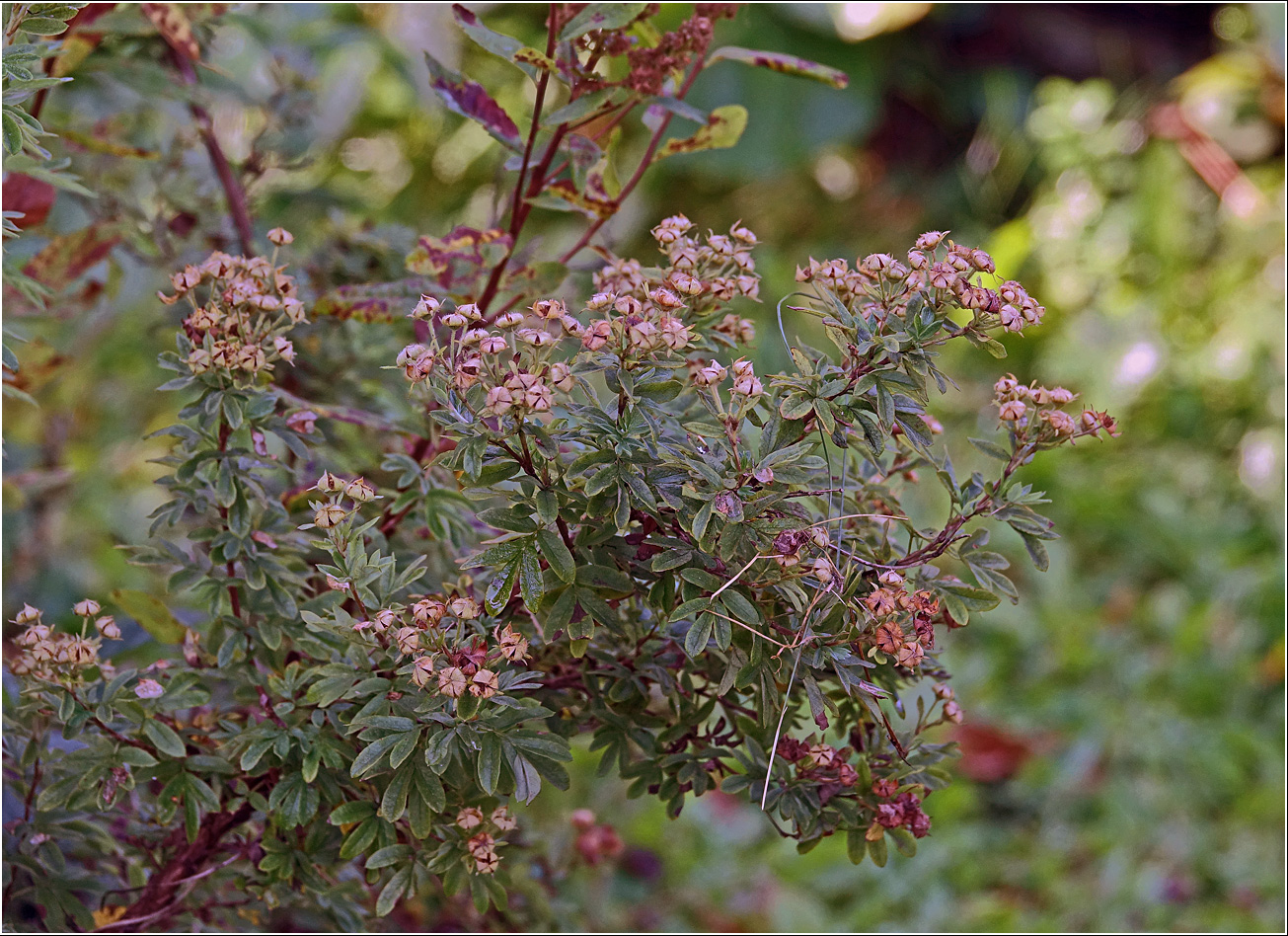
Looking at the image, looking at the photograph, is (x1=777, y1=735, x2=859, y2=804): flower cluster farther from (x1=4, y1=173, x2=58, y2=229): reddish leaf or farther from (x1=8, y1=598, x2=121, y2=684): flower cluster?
(x1=4, y1=173, x2=58, y2=229): reddish leaf

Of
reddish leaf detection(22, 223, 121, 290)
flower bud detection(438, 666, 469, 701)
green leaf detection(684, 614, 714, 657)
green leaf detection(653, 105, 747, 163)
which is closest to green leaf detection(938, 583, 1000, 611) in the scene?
green leaf detection(684, 614, 714, 657)

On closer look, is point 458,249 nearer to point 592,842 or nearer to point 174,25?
point 174,25

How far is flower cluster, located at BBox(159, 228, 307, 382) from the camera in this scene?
1.71 feet

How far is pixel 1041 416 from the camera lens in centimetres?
51

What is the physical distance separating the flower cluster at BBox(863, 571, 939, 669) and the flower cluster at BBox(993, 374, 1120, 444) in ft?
0.31

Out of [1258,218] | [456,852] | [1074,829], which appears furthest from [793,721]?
[1258,218]

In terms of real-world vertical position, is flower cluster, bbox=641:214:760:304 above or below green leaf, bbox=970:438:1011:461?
above

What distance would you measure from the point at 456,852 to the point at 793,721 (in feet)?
0.56

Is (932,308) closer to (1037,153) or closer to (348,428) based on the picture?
(348,428)

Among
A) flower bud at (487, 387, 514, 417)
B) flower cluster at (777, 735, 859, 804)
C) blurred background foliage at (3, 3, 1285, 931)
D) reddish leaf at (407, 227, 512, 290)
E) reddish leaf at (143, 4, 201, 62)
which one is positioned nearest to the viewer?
flower bud at (487, 387, 514, 417)

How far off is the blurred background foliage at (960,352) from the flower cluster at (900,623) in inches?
15.9

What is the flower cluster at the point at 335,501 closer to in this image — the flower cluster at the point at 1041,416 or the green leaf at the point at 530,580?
the green leaf at the point at 530,580

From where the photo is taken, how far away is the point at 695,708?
57 centimetres

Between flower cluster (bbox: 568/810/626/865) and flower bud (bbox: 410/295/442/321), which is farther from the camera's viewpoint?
flower cluster (bbox: 568/810/626/865)
